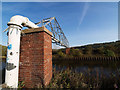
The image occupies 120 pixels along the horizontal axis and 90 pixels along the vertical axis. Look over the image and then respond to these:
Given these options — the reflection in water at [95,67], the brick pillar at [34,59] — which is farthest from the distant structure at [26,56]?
the reflection in water at [95,67]

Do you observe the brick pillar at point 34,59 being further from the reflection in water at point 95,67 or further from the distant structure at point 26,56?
the reflection in water at point 95,67

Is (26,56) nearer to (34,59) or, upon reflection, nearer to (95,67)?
(34,59)

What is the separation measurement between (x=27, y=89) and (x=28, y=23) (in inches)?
117

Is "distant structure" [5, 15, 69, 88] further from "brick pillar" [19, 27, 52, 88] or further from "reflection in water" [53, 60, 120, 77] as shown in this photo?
"reflection in water" [53, 60, 120, 77]

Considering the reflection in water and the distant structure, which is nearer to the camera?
the distant structure

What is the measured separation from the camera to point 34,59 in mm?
2738

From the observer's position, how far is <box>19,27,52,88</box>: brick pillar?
2615 millimetres

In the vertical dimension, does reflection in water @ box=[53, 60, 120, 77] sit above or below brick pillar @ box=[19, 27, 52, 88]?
below

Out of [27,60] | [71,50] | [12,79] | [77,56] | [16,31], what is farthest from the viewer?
[71,50]

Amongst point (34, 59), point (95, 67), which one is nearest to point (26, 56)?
point (34, 59)

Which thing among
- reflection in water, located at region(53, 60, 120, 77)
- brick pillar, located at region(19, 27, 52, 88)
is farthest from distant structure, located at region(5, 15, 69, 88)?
reflection in water, located at region(53, 60, 120, 77)

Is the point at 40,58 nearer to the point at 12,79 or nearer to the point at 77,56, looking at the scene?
the point at 12,79

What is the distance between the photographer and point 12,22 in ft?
8.27

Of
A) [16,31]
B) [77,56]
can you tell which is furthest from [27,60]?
[77,56]
